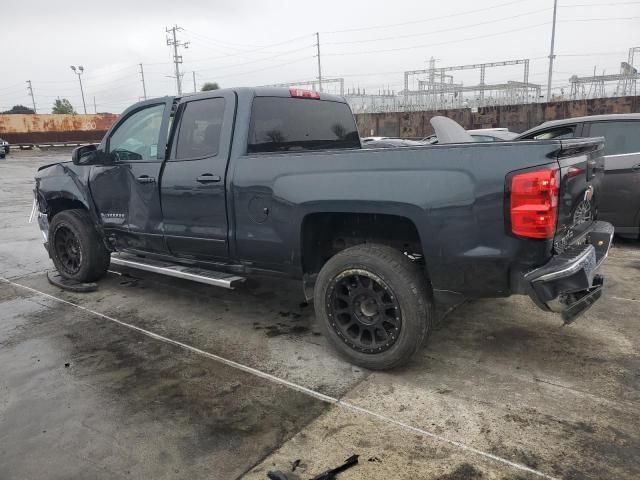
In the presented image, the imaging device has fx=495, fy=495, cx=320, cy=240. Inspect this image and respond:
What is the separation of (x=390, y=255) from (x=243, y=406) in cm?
130

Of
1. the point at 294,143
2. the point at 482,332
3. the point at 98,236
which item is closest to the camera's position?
the point at 482,332

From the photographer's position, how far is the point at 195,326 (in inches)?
168

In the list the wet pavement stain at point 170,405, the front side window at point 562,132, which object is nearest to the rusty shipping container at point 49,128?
the front side window at point 562,132

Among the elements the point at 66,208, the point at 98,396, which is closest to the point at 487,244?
the point at 98,396

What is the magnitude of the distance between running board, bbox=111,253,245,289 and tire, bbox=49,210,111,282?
11.6 inches

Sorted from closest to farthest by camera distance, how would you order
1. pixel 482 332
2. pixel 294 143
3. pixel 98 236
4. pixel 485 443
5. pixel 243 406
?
pixel 485 443 → pixel 243 406 → pixel 482 332 → pixel 294 143 → pixel 98 236

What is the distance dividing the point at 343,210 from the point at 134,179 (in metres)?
2.31

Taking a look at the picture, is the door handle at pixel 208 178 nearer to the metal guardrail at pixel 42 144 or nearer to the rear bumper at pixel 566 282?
the rear bumper at pixel 566 282

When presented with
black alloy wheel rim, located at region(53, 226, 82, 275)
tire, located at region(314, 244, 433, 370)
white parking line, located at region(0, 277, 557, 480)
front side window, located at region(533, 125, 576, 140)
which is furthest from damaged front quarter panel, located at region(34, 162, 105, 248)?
front side window, located at region(533, 125, 576, 140)

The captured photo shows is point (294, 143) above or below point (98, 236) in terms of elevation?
above

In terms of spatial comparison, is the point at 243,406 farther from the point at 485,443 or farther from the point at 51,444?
the point at 485,443

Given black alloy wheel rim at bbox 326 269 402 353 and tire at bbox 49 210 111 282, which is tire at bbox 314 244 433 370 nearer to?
black alloy wheel rim at bbox 326 269 402 353

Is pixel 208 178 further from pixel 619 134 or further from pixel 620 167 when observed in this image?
pixel 619 134

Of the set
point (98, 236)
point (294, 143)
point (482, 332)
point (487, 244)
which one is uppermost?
point (294, 143)
